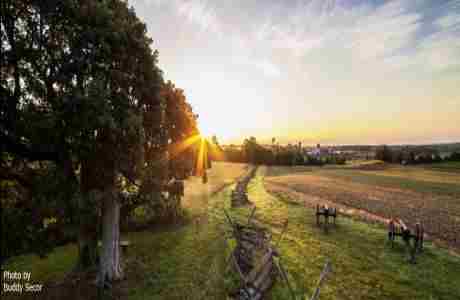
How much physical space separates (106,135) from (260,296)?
847cm

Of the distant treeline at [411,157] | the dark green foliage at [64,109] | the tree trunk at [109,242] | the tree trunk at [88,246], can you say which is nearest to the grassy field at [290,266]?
the tree trunk at [109,242]

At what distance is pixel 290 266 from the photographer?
11273 mm

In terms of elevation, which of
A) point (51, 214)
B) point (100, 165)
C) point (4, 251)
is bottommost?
point (4, 251)

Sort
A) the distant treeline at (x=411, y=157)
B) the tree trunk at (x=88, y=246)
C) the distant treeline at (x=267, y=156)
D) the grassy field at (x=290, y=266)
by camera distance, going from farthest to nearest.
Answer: the distant treeline at (x=267, y=156) → the distant treeline at (x=411, y=157) → the tree trunk at (x=88, y=246) → the grassy field at (x=290, y=266)

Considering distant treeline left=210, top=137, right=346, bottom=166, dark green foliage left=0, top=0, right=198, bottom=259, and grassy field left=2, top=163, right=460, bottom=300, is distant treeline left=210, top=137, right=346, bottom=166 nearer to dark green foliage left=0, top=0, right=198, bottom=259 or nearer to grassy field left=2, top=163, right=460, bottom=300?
grassy field left=2, top=163, right=460, bottom=300

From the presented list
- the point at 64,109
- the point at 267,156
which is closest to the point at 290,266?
the point at 64,109

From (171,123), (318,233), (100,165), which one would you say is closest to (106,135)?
(100,165)

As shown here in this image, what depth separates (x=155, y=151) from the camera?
10.9m

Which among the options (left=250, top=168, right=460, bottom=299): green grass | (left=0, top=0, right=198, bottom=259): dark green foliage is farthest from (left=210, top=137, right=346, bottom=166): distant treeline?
(left=0, top=0, right=198, bottom=259): dark green foliage

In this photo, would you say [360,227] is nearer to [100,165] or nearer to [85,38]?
[100,165]

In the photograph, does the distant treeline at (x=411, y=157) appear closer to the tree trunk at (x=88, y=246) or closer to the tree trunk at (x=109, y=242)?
the tree trunk at (x=109, y=242)

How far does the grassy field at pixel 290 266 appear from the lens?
30.0 ft

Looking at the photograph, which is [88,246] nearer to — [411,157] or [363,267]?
[363,267]

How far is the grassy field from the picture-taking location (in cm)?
916
